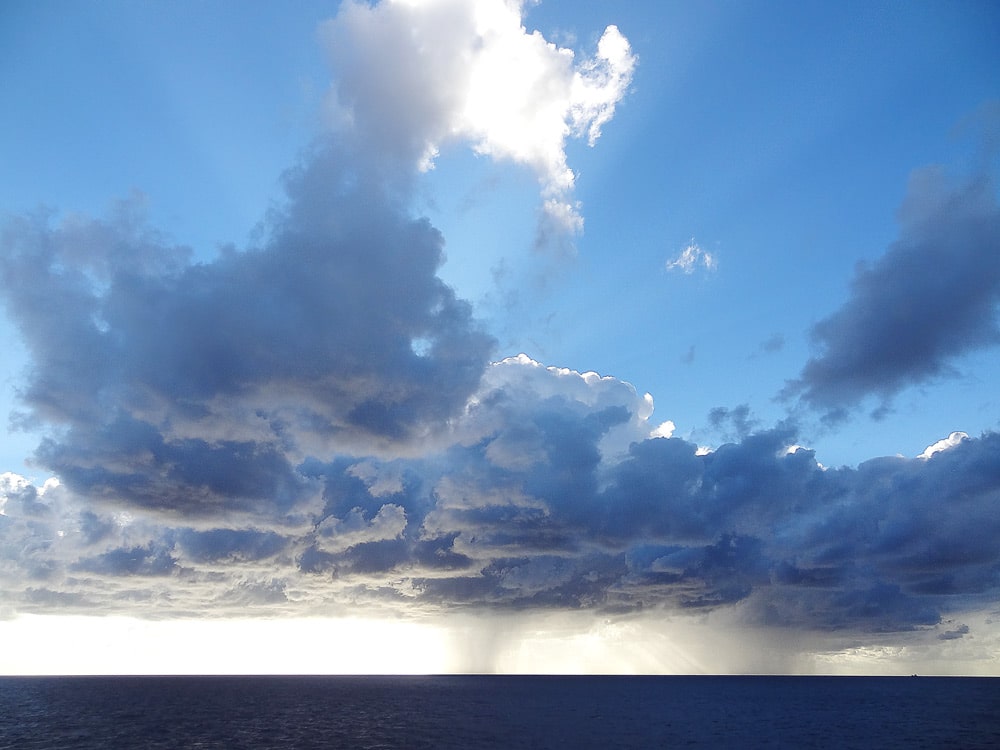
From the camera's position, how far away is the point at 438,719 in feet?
545

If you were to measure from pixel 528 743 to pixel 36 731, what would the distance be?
102 metres

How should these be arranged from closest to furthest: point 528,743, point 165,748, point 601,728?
point 165,748 < point 528,743 < point 601,728

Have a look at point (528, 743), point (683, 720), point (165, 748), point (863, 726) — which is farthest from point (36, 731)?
point (863, 726)

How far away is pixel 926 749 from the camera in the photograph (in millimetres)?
116188

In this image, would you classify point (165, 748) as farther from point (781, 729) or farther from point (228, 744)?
point (781, 729)

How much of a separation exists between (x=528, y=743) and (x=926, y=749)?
232ft

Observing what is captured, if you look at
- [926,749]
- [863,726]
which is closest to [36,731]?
[926,749]

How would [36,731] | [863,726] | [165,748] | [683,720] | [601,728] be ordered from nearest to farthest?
[165,748] → [36,731] → [601,728] → [863,726] → [683,720]

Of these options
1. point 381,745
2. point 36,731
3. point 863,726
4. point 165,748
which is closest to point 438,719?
point 381,745

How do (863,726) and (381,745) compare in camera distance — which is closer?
(381,745)

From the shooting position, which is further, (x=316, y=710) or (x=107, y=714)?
(x=316, y=710)

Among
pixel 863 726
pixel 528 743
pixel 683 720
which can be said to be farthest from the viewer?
pixel 683 720

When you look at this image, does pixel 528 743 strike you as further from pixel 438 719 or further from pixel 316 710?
pixel 316 710

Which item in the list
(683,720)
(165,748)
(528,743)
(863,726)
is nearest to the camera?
(165,748)
